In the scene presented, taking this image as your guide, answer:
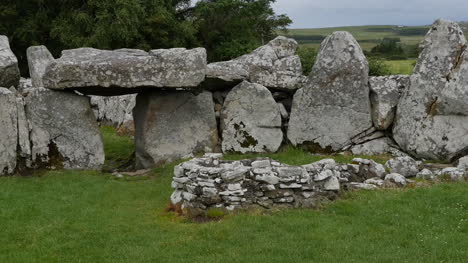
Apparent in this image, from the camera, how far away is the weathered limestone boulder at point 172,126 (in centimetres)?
2059

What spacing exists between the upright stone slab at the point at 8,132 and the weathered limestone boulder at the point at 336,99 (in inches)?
386

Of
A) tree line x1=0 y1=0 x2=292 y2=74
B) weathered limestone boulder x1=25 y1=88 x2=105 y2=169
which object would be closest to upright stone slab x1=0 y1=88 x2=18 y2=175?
weathered limestone boulder x1=25 y1=88 x2=105 y2=169

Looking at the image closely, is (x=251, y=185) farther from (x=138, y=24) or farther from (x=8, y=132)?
(x=138, y=24)

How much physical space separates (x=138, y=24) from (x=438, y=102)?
93.3ft

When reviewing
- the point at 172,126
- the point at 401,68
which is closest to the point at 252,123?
the point at 172,126

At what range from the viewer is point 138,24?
1708 inches

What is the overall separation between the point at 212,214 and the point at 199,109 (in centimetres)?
901

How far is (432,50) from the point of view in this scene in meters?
20.4

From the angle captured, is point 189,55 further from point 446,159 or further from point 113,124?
point 113,124

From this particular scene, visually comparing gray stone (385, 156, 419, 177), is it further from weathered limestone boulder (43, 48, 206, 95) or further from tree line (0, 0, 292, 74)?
tree line (0, 0, 292, 74)

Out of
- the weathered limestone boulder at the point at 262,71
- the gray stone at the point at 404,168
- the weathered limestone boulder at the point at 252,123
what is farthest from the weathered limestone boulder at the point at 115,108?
the gray stone at the point at 404,168

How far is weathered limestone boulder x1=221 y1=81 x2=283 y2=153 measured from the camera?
21484mm

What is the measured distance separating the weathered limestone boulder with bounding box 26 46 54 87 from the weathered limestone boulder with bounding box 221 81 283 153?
10574 millimetres

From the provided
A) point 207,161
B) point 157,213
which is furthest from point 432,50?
point 157,213
